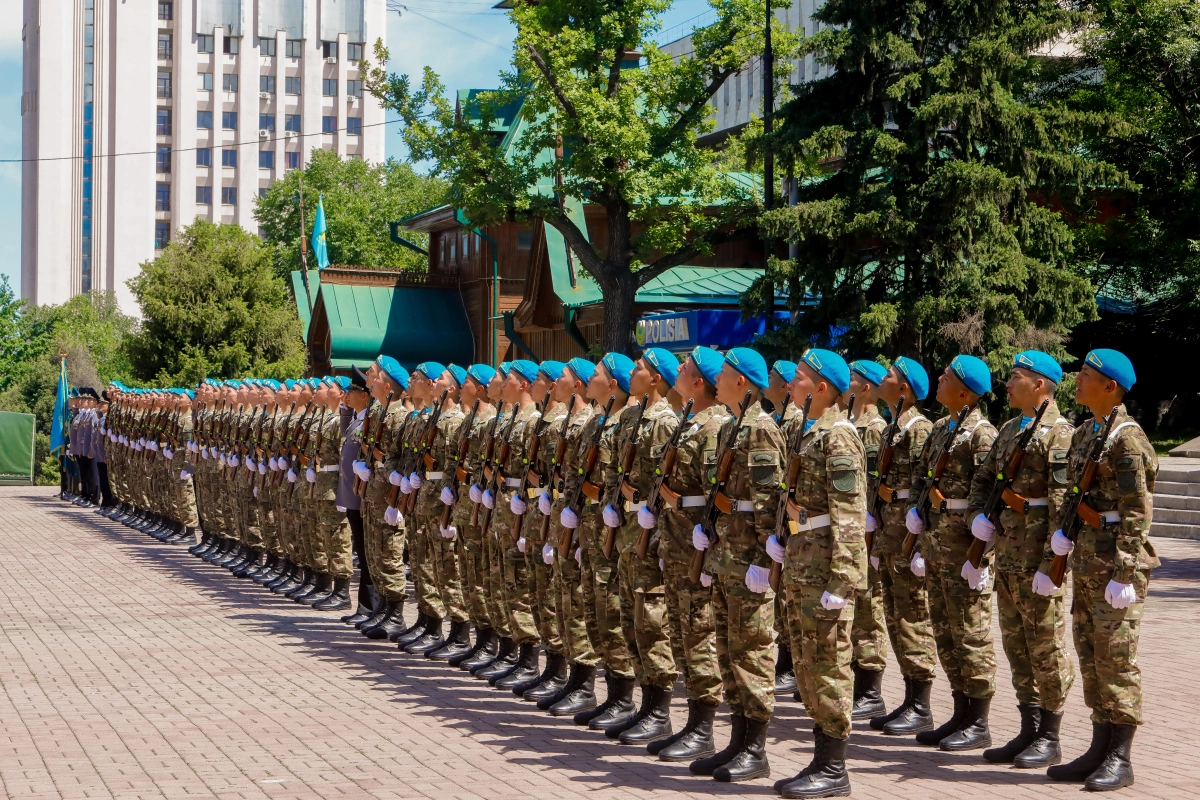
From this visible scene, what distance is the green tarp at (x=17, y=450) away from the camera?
127 ft

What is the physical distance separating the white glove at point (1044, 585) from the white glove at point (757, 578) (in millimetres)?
1355

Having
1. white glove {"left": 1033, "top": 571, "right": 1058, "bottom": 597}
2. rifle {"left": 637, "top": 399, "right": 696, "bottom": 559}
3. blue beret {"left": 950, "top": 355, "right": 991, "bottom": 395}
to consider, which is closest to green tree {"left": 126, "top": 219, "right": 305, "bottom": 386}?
rifle {"left": 637, "top": 399, "right": 696, "bottom": 559}

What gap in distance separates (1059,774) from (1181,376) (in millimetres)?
26362

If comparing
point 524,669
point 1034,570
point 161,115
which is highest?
point 161,115

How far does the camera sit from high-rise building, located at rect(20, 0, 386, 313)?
108 metres

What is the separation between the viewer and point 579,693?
902 cm

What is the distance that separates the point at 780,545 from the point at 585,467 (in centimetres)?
207

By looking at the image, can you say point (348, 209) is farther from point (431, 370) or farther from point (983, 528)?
point (983, 528)

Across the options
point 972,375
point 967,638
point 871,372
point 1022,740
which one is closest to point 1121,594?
point 1022,740

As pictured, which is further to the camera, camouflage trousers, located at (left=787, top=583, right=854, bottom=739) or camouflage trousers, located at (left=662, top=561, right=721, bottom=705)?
camouflage trousers, located at (left=662, top=561, right=721, bottom=705)

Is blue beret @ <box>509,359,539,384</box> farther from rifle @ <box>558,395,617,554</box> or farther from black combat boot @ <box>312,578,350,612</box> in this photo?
black combat boot @ <box>312,578,350,612</box>

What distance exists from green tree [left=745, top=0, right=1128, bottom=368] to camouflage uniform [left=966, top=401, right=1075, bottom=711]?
13039mm

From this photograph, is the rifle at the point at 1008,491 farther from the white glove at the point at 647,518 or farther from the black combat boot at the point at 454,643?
the black combat boot at the point at 454,643

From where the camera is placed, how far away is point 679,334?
24.8 meters
